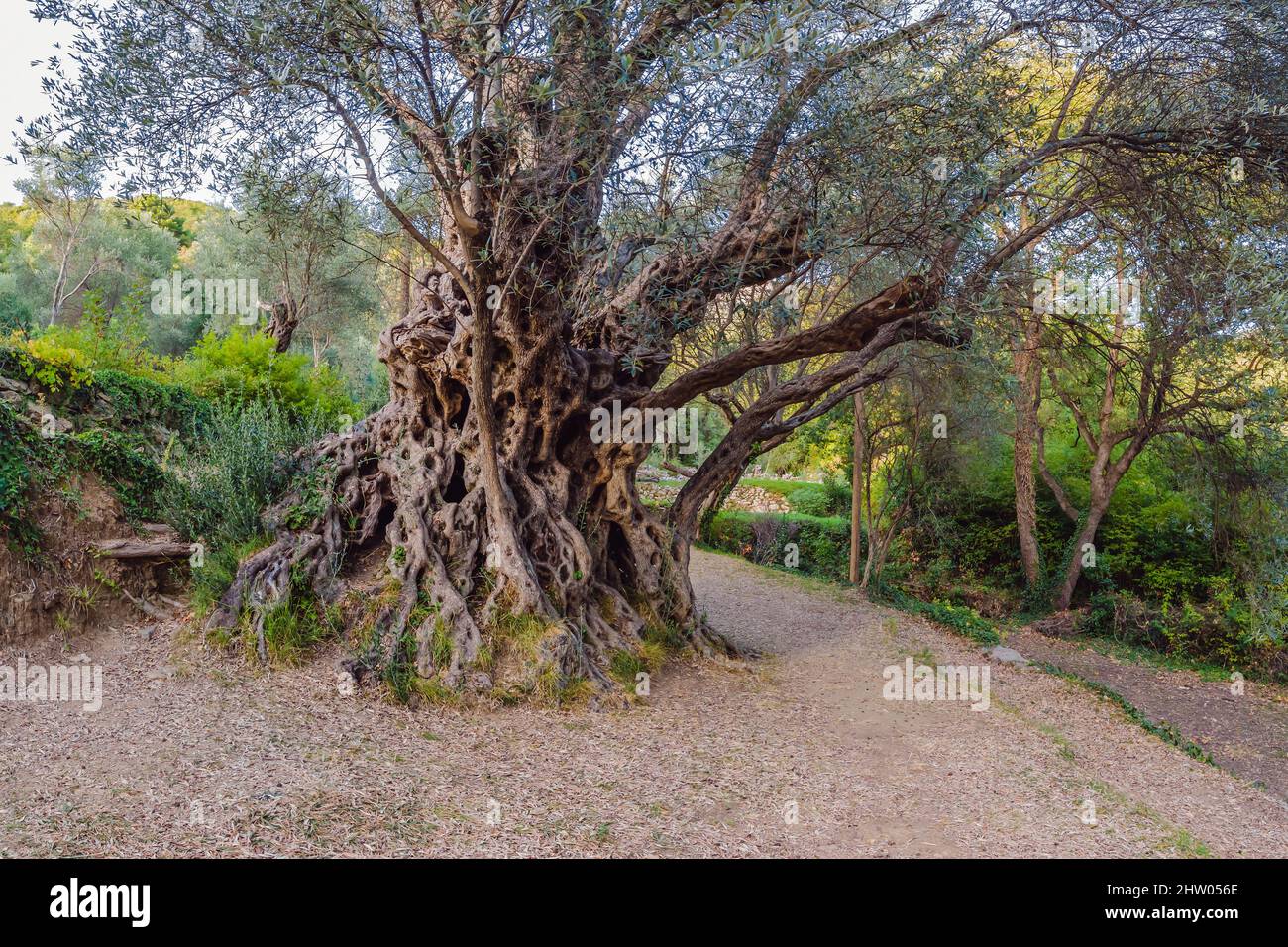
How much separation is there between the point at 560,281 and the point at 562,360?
0.86 metres

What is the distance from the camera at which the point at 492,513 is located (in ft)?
23.7

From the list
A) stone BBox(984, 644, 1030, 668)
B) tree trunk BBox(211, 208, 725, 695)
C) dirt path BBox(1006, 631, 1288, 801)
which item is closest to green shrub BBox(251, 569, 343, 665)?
tree trunk BBox(211, 208, 725, 695)

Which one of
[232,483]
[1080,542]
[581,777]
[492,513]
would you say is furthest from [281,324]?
[1080,542]

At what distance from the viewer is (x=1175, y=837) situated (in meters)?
5.21

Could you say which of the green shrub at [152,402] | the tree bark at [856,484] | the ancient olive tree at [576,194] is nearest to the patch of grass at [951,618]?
the tree bark at [856,484]

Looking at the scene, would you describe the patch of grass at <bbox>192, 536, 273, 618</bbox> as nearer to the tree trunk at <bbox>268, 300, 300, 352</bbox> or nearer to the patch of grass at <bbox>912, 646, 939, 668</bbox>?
the tree trunk at <bbox>268, 300, 300, 352</bbox>

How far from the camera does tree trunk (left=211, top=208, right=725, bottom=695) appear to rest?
654 cm

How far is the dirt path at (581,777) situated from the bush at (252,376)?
15.2 feet

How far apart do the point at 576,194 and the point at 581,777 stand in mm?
4622

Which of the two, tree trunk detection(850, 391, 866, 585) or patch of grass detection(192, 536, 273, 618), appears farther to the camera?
tree trunk detection(850, 391, 866, 585)

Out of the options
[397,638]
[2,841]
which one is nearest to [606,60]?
[397,638]

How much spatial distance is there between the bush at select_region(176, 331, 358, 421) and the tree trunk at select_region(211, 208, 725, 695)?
2.75 m

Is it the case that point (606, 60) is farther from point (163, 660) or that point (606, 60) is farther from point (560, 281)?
point (163, 660)

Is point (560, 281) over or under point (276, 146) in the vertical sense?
under
